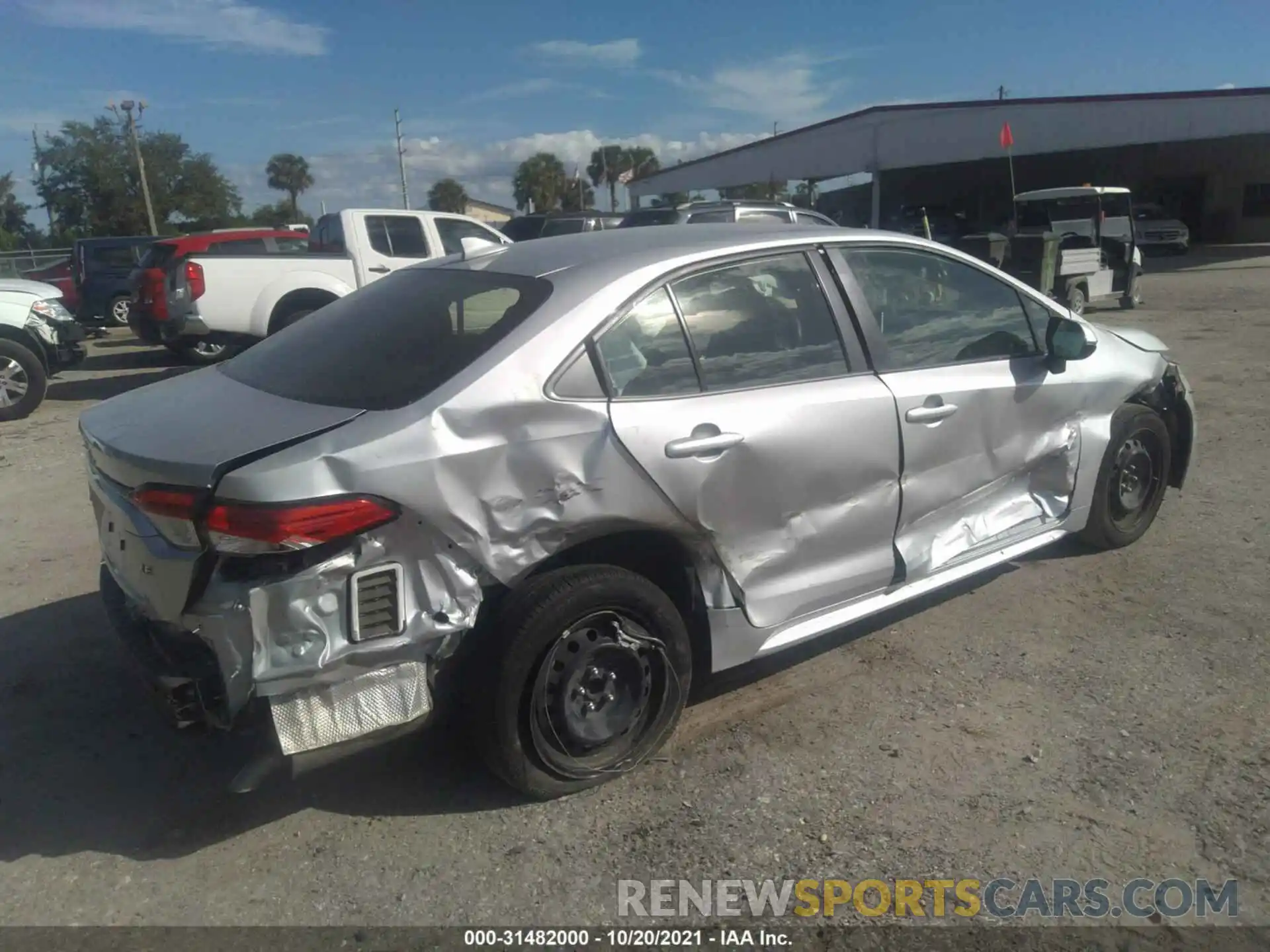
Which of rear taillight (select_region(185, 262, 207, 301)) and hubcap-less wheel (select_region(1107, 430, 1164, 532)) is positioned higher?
rear taillight (select_region(185, 262, 207, 301))

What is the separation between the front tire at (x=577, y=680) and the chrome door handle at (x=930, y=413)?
122 cm

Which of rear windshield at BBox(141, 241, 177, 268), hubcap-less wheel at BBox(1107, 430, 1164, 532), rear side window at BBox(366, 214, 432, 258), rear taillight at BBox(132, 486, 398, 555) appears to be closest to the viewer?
rear taillight at BBox(132, 486, 398, 555)

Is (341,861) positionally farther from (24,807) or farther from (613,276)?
(613,276)

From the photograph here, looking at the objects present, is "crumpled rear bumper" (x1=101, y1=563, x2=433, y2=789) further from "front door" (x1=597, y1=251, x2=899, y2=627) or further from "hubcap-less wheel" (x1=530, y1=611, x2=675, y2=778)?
→ "front door" (x1=597, y1=251, x2=899, y2=627)

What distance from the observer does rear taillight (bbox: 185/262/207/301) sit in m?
10.9

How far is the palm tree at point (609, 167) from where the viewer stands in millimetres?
68500

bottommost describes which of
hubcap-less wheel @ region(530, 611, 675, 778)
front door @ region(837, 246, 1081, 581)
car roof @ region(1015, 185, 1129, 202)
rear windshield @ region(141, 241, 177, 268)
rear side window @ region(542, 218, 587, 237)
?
hubcap-less wheel @ region(530, 611, 675, 778)

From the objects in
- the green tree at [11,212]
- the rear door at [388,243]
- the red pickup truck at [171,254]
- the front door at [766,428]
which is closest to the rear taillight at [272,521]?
the front door at [766,428]

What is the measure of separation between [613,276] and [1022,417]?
199 cm

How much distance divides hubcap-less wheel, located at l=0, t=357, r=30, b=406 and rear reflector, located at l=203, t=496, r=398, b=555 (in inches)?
352

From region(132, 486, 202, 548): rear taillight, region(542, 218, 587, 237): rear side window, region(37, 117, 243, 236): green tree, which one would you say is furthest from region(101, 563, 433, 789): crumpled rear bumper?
region(37, 117, 243, 236): green tree

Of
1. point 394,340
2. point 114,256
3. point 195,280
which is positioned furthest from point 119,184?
point 394,340

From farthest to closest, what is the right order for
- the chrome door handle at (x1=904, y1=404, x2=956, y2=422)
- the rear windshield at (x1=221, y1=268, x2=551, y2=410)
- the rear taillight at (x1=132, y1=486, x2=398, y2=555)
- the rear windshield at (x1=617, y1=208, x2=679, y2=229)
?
the rear windshield at (x1=617, y1=208, x2=679, y2=229)
the chrome door handle at (x1=904, y1=404, x2=956, y2=422)
the rear windshield at (x1=221, y1=268, x2=551, y2=410)
the rear taillight at (x1=132, y1=486, x2=398, y2=555)

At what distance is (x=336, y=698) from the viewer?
275 centimetres
